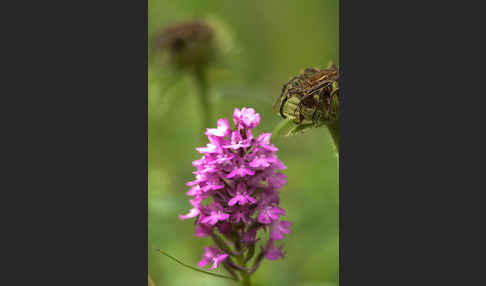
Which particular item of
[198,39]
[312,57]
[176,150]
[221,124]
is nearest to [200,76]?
[198,39]

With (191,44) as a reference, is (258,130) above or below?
below

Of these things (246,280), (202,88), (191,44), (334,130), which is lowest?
(246,280)

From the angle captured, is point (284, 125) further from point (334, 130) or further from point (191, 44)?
point (191, 44)

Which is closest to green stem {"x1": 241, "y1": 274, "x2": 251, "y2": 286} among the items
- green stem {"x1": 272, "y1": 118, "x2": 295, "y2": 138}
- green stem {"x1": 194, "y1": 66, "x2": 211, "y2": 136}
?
green stem {"x1": 272, "y1": 118, "x2": 295, "y2": 138}

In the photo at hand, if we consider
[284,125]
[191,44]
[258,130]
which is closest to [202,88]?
[191,44]

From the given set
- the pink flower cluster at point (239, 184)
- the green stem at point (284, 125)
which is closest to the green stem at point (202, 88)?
the green stem at point (284, 125)

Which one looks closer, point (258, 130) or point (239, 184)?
point (239, 184)

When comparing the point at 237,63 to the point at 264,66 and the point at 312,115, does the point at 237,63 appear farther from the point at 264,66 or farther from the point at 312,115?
the point at 312,115
